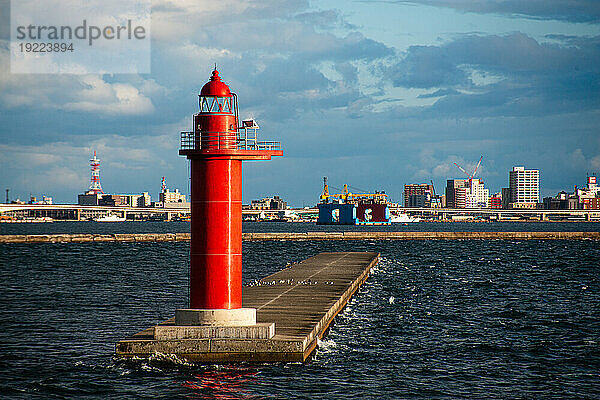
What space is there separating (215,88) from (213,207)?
3.88m

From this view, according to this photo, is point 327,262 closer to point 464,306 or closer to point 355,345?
point 464,306

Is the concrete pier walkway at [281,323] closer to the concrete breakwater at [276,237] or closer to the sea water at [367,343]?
the sea water at [367,343]

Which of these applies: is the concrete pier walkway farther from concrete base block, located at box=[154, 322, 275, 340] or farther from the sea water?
the sea water

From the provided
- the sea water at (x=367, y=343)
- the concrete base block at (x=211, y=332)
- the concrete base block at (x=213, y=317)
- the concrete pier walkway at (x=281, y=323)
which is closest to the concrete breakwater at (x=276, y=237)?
the sea water at (x=367, y=343)

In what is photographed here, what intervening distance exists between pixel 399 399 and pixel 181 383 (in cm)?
635

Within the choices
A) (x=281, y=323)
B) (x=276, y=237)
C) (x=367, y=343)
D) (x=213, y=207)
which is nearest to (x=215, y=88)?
(x=213, y=207)

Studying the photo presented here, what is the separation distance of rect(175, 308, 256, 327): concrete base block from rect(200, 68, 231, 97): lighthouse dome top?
703 cm

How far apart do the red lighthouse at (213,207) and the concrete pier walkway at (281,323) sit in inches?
41.4

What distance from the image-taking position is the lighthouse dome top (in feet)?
80.5

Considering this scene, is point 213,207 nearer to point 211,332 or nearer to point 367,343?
point 211,332

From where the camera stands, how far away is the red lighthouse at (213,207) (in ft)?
80.1

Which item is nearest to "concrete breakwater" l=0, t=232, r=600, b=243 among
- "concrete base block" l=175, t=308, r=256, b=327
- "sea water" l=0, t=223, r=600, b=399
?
"sea water" l=0, t=223, r=600, b=399

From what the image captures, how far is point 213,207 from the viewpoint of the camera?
24.5 meters

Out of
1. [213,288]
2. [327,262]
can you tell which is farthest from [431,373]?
[327,262]
